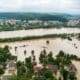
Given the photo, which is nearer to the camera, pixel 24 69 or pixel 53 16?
pixel 24 69

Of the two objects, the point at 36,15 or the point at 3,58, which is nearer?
the point at 3,58

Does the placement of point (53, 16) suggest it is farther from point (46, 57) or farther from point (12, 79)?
point (12, 79)

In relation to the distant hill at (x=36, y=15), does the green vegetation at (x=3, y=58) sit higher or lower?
higher

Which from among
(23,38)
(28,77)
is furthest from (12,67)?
(23,38)

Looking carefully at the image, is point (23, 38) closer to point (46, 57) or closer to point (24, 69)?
point (46, 57)

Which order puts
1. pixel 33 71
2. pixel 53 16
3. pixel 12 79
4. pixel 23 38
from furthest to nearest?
pixel 53 16 < pixel 23 38 < pixel 33 71 < pixel 12 79

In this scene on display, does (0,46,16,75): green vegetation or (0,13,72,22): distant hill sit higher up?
(0,46,16,75): green vegetation

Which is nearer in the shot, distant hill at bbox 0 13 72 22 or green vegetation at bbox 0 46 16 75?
green vegetation at bbox 0 46 16 75

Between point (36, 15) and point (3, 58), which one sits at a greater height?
point (3, 58)

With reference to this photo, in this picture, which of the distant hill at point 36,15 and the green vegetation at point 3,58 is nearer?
the green vegetation at point 3,58

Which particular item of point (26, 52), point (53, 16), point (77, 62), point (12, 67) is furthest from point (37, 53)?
point (53, 16)

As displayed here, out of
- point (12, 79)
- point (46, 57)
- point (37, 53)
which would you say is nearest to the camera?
point (12, 79)
